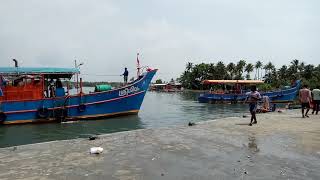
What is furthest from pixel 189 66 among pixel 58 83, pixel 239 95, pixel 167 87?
pixel 58 83

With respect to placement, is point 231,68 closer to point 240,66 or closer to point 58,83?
point 240,66

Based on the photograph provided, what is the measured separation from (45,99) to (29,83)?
49.8 inches

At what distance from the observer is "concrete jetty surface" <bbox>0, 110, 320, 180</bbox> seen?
5.64 meters

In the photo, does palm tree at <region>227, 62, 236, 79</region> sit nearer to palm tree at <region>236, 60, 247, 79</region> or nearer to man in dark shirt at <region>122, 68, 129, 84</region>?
palm tree at <region>236, 60, 247, 79</region>

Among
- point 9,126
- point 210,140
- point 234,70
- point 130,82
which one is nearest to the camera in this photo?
point 210,140

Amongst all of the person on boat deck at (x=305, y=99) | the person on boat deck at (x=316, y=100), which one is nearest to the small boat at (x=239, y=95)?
the person on boat deck at (x=316, y=100)

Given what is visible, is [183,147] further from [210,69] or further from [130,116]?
[210,69]

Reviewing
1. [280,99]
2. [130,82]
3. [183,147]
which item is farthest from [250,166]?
[280,99]

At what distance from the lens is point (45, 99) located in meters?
18.9

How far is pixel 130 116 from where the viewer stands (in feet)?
75.0

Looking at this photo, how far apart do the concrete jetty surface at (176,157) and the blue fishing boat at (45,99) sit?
10.7 metres

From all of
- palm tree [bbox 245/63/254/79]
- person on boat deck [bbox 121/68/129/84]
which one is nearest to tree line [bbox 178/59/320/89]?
palm tree [bbox 245/63/254/79]

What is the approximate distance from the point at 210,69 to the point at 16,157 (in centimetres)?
9184

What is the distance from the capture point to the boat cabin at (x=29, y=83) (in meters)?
18.4
